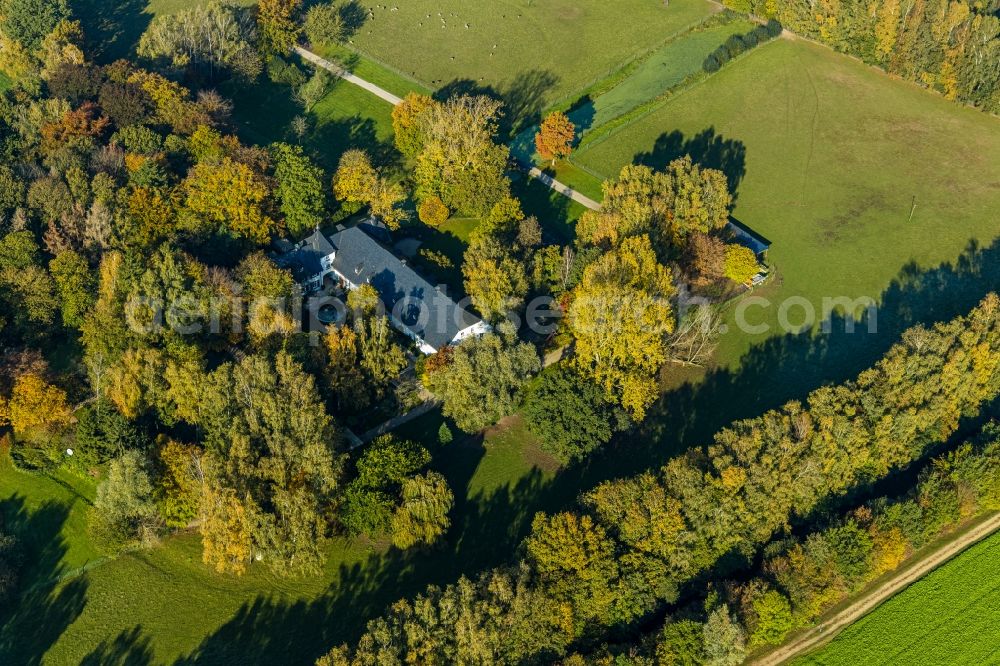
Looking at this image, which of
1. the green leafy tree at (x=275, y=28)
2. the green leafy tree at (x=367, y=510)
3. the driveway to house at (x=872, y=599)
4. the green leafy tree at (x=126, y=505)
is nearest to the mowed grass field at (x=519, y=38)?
the green leafy tree at (x=275, y=28)

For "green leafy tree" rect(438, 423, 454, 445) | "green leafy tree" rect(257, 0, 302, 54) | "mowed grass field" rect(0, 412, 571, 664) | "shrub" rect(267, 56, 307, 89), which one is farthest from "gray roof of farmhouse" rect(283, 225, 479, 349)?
"green leafy tree" rect(257, 0, 302, 54)

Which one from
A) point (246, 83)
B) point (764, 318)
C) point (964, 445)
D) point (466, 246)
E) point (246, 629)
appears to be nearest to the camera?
point (246, 629)

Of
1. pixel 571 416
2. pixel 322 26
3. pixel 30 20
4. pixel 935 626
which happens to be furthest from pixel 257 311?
pixel 30 20

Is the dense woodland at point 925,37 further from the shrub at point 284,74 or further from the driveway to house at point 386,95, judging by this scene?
the shrub at point 284,74

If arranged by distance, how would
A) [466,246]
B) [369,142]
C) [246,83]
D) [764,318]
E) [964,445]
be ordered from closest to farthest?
[964,445] < [764,318] < [466,246] < [369,142] < [246,83]

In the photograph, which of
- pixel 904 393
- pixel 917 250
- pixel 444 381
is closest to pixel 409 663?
pixel 444 381

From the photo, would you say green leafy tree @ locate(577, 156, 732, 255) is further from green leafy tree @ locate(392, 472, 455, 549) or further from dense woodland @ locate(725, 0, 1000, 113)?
dense woodland @ locate(725, 0, 1000, 113)

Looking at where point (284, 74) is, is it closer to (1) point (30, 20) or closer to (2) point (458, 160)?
(2) point (458, 160)

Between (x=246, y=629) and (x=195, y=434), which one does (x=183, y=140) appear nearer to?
(x=195, y=434)
